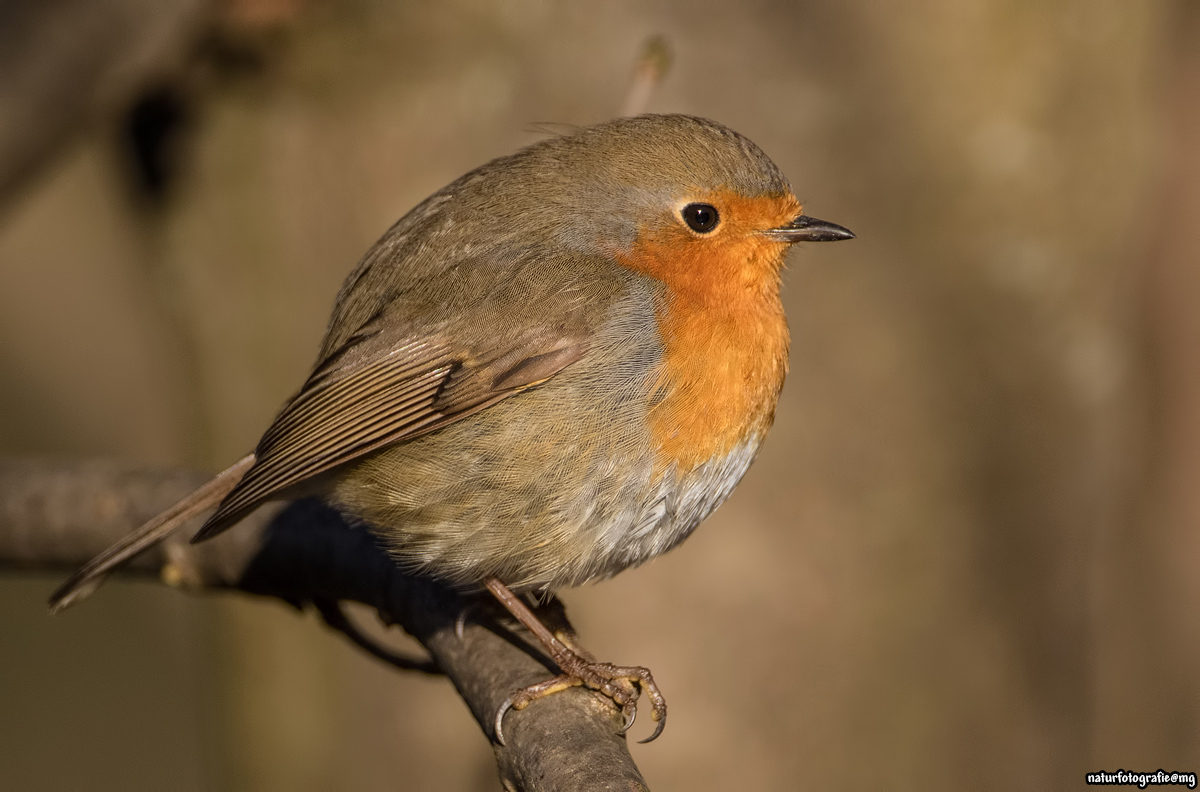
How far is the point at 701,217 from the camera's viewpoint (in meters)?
3.05

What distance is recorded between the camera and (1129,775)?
4512mm

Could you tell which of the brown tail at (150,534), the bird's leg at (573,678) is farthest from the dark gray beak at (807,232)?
the brown tail at (150,534)

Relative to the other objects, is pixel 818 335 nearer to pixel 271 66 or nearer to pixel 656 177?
pixel 656 177

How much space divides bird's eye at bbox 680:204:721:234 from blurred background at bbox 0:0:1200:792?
1.15 metres

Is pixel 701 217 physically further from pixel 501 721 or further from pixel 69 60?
pixel 69 60

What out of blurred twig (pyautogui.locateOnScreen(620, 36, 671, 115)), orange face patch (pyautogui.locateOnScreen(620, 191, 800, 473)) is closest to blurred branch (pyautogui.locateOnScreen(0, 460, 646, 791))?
orange face patch (pyautogui.locateOnScreen(620, 191, 800, 473))

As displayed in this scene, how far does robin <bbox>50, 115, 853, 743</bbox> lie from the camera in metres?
2.79

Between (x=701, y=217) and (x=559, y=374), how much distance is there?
1.70 feet

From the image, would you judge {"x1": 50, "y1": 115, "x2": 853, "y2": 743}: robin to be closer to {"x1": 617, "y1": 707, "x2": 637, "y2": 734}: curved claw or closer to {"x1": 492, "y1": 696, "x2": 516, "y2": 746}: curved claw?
{"x1": 617, "y1": 707, "x2": 637, "y2": 734}: curved claw

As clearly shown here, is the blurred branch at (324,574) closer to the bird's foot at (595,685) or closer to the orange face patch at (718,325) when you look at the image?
the bird's foot at (595,685)

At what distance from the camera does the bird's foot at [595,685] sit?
8.24ft

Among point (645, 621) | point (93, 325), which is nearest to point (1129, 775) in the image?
point (645, 621)

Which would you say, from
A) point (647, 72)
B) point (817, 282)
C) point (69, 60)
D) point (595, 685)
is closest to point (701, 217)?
point (647, 72)

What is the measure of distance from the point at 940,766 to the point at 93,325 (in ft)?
11.7
